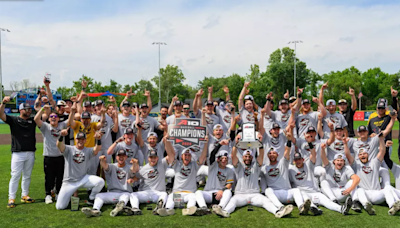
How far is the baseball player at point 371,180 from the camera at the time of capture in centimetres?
713

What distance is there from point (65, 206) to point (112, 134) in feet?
8.69

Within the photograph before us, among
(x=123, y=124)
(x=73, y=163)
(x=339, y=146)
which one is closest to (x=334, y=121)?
(x=339, y=146)

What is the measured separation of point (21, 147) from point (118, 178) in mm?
2355

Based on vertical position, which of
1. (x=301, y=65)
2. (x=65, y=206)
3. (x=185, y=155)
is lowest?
(x=65, y=206)

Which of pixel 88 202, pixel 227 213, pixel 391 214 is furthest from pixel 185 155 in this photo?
pixel 391 214

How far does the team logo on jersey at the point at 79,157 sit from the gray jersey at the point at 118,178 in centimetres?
60

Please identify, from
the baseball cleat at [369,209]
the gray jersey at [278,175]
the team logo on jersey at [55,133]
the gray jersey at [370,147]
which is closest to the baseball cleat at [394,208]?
the baseball cleat at [369,209]

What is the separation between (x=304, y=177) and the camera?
761 cm

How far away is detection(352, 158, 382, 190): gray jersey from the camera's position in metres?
7.52

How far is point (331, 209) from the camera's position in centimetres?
699

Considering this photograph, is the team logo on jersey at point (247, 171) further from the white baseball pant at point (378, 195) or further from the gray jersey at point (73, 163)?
the gray jersey at point (73, 163)

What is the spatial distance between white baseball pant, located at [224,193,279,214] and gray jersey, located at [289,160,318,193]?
921 mm

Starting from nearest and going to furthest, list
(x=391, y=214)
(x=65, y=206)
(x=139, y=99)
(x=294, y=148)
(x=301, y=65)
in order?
(x=391, y=214) < (x=65, y=206) < (x=294, y=148) < (x=301, y=65) < (x=139, y=99)

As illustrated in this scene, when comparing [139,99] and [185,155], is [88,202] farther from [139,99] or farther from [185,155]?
[139,99]
